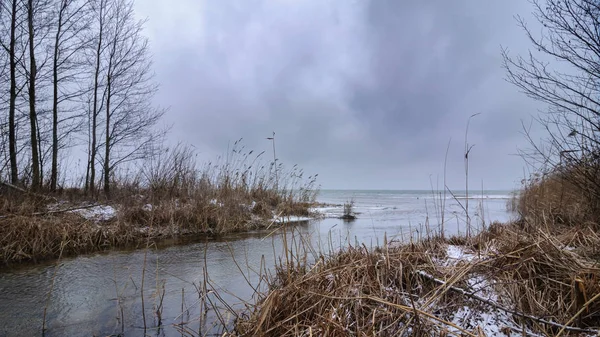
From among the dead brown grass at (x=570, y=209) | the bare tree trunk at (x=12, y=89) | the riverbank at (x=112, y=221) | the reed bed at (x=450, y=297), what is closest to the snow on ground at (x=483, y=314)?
the reed bed at (x=450, y=297)

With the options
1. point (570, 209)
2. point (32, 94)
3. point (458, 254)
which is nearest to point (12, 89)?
point (32, 94)

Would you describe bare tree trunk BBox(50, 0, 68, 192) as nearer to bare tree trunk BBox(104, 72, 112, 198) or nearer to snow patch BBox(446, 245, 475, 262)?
bare tree trunk BBox(104, 72, 112, 198)

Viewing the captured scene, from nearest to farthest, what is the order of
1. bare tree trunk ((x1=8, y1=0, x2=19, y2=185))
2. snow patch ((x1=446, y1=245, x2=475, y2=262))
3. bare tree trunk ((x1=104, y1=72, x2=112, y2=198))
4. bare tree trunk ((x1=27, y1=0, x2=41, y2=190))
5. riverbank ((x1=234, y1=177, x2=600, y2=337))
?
riverbank ((x1=234, y1=177, x2=600, y2=337)) → snow patch ((x1=446, y1=245, x2=475, y2=262)) → bare tree trunk ((x1=8, y1=0, x2=19, y2=185)) → bare tree trunk ((x1=27, y1=0, x2=41, y2=190)) → bare tree trunk ((x1=104, y1=72, x2=112, y2=198))

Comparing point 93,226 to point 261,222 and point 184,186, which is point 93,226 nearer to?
point 184,186

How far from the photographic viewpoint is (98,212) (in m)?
7.30

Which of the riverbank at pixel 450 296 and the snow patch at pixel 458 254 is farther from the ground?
the snow patch at pixel 458 254

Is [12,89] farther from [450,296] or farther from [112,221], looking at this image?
[450,296]

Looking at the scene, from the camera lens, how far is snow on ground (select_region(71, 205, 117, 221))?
6.98 m

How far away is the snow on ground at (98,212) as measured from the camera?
6.98 meters

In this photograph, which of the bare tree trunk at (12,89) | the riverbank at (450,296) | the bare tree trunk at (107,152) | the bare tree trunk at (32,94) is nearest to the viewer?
the riverbank at (450,296)

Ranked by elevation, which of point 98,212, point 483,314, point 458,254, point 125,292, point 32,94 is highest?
point 32,94

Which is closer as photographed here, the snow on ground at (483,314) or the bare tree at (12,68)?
the snow on ground at (483,314)

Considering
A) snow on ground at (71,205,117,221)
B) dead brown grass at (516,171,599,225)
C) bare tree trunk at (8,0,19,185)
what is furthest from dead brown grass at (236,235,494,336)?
bare tree trunk at (8,0,19,185)

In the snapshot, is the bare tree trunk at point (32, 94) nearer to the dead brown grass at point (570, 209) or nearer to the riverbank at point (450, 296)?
the riverbank at point (450, 296)
